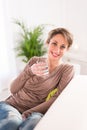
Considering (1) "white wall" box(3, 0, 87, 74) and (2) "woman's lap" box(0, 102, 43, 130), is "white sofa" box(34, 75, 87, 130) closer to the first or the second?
(2) "woman's lap" box(0, 102, 43, 130)

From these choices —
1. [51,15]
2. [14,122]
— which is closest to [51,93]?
[14,122]

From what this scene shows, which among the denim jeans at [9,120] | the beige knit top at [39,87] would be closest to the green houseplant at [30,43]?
the beige knit top at [39,87]

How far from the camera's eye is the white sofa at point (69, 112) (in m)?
0.82

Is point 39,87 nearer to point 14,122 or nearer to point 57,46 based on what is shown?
point 57,46

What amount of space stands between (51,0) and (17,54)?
A: 0.80m

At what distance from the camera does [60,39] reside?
4.42 ft

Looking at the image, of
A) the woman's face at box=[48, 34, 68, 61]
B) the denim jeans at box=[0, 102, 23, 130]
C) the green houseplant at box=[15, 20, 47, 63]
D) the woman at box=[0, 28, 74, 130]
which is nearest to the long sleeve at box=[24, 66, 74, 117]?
the woman at box=[0, 28, 74, 130]

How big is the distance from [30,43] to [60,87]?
1.27 metres

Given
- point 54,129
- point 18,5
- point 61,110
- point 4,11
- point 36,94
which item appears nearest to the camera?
point 54,129

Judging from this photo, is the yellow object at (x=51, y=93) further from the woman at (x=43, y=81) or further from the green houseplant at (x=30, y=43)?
the green houseplant at (x=30, y=43)

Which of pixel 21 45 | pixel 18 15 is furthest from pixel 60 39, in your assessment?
pixel 18 15

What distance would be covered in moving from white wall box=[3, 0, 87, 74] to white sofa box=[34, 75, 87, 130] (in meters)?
1.47

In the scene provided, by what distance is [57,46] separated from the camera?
1360 millimetres

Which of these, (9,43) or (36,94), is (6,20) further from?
(36,94)
